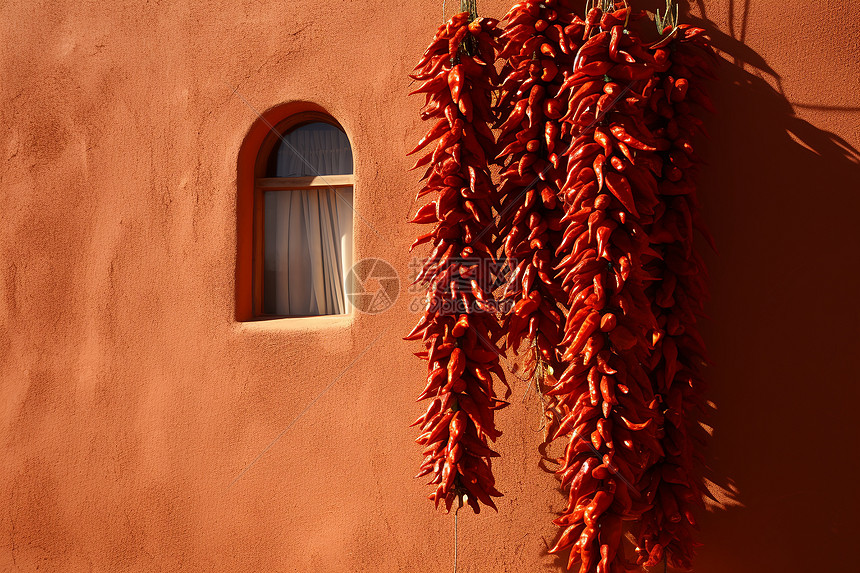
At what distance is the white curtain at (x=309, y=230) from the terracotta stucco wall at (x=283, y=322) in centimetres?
24

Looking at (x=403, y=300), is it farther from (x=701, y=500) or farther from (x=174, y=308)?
(x=701, y=500)

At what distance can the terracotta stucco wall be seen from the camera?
242 centimetres

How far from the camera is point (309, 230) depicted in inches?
126

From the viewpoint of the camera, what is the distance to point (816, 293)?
2.41m

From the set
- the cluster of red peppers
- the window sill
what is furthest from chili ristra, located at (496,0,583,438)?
the window sill

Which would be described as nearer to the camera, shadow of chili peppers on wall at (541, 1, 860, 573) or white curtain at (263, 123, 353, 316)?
shadow of chili peppers on wall at (541, 1, 860, 573)

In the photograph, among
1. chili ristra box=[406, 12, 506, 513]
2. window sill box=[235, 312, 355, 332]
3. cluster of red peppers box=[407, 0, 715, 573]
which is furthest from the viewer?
window sill box=[235, 312, 355, 332]

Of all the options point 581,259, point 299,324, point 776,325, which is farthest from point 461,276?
point 776,325

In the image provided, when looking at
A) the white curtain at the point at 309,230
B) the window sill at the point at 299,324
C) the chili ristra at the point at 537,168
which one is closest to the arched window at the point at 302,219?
the white curtain at the point at 309,230

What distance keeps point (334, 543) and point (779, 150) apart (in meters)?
2.43

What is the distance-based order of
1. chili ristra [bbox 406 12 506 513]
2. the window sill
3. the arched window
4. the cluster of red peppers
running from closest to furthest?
the cluster of red peppers < chili ristra [bbox 406 12 506 513] < the window sill < the arched window

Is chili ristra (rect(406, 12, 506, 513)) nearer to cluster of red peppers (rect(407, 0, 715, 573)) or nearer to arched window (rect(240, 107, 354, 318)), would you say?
cluster of red peppers (rect(407, 0, 715, 573))

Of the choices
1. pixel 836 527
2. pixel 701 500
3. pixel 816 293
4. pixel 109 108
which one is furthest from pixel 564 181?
pixel 109 108

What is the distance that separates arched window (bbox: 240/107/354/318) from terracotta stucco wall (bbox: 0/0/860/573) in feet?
0.63
